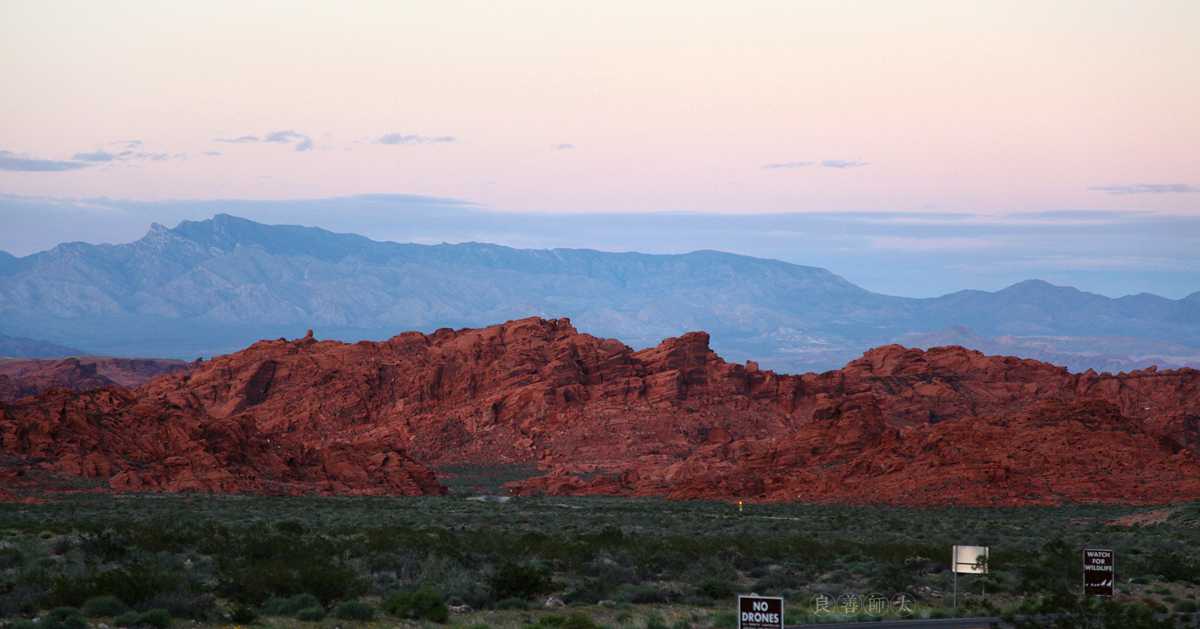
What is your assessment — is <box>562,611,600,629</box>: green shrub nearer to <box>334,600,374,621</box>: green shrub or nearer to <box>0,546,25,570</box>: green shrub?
<box>334,600,374,621</box>: green shrub

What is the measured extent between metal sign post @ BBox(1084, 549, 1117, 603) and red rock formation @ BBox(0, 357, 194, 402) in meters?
127

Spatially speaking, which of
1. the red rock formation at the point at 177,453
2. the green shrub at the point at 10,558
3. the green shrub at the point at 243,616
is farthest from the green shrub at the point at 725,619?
the red rock formation at the point at 177,453

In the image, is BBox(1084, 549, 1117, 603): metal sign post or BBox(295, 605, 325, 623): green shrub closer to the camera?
BBox(295, 605, 325, 623): green shrub

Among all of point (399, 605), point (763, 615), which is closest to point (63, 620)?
point (399, 605)

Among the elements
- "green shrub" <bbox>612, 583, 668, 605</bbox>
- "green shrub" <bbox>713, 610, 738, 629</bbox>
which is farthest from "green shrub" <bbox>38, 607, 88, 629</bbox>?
"green shrub" <bbox>713, 610, 738, 629</bbox>

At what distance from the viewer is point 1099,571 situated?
20.3m

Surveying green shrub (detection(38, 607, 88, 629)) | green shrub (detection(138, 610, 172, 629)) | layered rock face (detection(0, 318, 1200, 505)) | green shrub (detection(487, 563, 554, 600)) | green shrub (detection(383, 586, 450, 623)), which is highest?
green shrub (detection(38, 607, 88, 629))

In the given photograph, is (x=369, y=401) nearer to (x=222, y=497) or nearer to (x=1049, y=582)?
(x=222, y=497)

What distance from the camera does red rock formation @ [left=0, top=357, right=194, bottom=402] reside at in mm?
143375

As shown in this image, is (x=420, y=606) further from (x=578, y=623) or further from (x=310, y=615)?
(x=578, y=623)

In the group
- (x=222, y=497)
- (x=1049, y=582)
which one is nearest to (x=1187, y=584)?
(x=1049, y=582)

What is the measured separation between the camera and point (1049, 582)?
2411cm

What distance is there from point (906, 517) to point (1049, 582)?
23.1 metres

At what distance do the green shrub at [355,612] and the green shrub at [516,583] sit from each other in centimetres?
337
